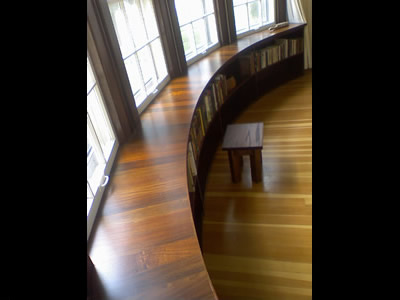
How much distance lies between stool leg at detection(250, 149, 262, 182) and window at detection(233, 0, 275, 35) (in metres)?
2.43

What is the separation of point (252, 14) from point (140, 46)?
2.68 m

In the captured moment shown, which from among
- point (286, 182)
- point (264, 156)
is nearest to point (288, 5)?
point (264, 156)

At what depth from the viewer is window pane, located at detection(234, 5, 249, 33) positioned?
4387 millimetres

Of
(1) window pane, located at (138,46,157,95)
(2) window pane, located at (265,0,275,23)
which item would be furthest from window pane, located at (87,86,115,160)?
(2) window pane, located at (265,0,275,23)

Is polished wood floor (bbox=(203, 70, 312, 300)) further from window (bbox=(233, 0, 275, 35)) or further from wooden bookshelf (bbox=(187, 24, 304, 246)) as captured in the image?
window (bbox=(233, 0, 275, 35))

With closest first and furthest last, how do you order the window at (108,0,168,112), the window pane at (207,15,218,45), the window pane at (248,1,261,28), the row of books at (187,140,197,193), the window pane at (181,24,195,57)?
the row of books at (187,140,197,193)
the window at (108,0,168,112)
the window pane at (181,24,195,57)
the window pane at (207,15,218,45)
the window pane at (248,1,261,28)

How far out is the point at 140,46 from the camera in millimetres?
2604

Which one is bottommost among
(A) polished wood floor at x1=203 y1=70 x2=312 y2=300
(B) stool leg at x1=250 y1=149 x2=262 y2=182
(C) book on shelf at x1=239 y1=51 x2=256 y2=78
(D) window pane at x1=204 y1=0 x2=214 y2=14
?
(A) polished wood floor at x1=203 y1=70 x2=312 y2=300

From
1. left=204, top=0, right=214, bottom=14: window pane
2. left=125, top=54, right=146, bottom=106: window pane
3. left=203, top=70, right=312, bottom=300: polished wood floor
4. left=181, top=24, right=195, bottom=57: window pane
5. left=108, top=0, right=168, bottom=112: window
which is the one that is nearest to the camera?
left=203, top=70, right=312, bottom=300: polished wood floor

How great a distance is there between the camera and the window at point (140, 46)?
2.34 metres

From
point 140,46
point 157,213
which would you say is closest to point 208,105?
point 140,46

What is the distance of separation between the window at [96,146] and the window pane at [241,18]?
3134 mm

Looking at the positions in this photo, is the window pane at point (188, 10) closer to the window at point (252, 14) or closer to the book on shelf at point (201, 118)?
the window at point (252, 14)
